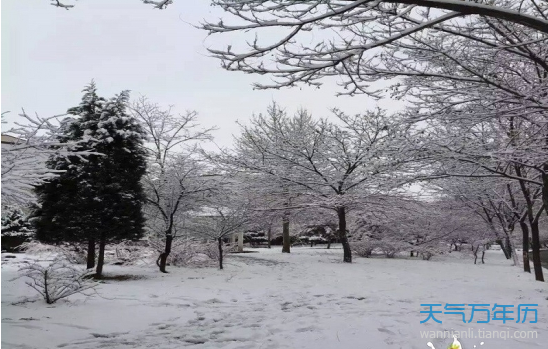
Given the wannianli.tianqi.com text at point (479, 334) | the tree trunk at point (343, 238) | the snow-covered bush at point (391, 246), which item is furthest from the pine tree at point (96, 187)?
the snow-covered bush at point (391, 246)

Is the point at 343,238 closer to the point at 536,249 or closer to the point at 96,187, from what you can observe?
the point at 536,249

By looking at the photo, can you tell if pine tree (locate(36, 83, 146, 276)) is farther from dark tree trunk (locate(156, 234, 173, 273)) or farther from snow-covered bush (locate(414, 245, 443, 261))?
snow-covered bush (locate(414, 245, 443, 261))

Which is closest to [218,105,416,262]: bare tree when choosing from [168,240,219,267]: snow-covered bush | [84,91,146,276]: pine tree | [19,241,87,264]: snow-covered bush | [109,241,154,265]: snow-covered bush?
[168,240,219,267]: snow-covered bush

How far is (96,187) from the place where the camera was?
217 inches

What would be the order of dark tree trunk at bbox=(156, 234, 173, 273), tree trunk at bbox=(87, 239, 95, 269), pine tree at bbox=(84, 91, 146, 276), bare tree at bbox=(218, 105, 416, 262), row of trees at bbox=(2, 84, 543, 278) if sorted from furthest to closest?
1. bare tree at bbox=(218, 105, 416, 262)
2. dark tree trunk at bbox=(156, 234, 173, 273)
3. tree trunk at bbox=(87, 239, 95, 269)
4. pine tree at bbox=(84, 91, 146, 276)
5. row of trees at bbox=(2, 84, 543, 278)

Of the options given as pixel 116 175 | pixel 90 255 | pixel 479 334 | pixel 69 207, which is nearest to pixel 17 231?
pixel 69 207

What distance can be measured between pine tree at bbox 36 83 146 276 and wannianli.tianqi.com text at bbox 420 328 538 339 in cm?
469

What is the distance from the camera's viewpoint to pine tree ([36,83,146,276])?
541cm

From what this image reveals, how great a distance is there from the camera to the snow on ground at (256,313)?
96.8 inches

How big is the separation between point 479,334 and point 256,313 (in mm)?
1901

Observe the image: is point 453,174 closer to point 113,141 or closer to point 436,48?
point 436,48

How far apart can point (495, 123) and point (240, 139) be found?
7.53m

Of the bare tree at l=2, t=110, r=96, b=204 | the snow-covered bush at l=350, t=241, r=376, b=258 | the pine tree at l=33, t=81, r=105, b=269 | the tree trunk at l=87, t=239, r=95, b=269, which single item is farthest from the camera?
the snow-covered bush at l=350, t=241, r=376, b=258

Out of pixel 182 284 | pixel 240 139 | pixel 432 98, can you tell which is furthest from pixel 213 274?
pixel 240 139
